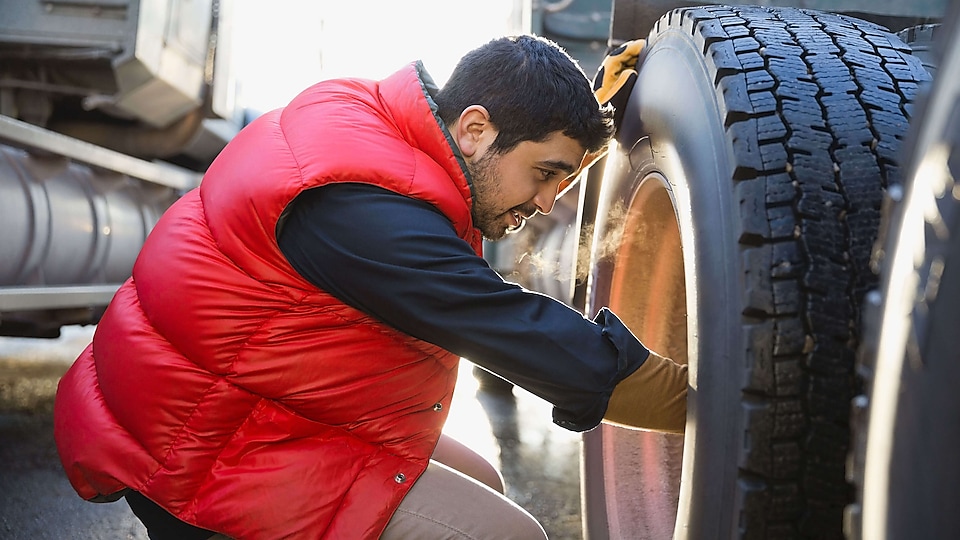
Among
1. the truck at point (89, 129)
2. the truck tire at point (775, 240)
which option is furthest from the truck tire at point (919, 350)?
the truck at point (89, 129)

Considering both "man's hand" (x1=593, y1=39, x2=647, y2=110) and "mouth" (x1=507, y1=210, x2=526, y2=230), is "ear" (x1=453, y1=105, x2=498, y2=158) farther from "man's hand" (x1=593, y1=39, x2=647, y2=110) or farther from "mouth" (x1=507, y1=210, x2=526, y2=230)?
"man's hand" (x1=593, y1=39, x2=647, y2=110)

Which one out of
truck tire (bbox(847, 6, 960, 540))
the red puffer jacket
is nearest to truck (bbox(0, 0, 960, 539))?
truck tire (bbox(847, 6, 960, 540))

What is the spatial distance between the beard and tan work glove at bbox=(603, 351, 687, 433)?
356mm

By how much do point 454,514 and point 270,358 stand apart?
0.41 metres

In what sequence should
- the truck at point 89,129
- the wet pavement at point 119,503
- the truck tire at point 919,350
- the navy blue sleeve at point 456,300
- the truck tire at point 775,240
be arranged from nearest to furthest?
the truck tire at point 919,350 < the truck tire at point 775,240 < the navy blue sleeve at point 456,300 < the wet pavement at point 119,503 < the truck at point 89,129

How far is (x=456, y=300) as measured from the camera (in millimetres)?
1157

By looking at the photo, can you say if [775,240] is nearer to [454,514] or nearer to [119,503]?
[454,514]

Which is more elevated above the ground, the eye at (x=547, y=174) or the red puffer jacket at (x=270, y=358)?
the eye at (x=547, y=174)

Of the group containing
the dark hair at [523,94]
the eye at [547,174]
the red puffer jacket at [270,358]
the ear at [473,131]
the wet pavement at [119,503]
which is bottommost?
the wet pavement at [119,503]

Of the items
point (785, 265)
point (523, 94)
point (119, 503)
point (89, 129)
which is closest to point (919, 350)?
point (785, 265)

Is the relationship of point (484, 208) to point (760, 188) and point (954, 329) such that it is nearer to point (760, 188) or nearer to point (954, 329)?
point (760, 188)

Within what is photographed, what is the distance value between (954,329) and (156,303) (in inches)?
44.0

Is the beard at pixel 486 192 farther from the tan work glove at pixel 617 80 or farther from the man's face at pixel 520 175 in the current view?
the tan work glove at pixel 617 80

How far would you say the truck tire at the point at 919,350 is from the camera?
1.83 feet
